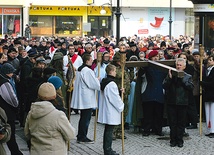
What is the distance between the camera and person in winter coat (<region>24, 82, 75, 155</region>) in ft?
24.5

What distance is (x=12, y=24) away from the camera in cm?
5047

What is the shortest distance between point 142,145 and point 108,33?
39324mm

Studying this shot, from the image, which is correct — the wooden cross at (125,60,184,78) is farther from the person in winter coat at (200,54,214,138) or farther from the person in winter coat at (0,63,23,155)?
the person in winter coat at (0,63,23,155)

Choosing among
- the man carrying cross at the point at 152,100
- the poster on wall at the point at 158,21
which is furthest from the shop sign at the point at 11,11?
the man carrying cross at the point at 152,100

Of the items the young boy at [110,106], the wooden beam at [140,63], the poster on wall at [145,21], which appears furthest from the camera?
the poster on wall at [145,21]

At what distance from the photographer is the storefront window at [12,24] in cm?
5000

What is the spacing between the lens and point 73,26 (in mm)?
51750

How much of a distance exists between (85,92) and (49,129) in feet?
17.1

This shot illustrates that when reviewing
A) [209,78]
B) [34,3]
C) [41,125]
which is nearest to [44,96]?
[41,125]

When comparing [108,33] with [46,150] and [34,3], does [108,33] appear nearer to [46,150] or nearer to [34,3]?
[34,3]

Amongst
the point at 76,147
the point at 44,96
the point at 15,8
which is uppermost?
the point at 15,8

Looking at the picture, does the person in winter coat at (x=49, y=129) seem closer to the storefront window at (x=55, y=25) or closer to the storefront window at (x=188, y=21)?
the storefront window at (x=55, y=25)

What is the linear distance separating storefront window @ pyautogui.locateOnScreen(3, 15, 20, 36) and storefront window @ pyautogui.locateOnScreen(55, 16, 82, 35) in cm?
337

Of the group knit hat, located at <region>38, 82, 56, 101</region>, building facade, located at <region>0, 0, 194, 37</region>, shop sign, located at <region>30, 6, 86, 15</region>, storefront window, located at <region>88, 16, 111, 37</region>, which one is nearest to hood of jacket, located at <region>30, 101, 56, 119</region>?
knit hat, located at <region>38, 82, 56, 101</region>
